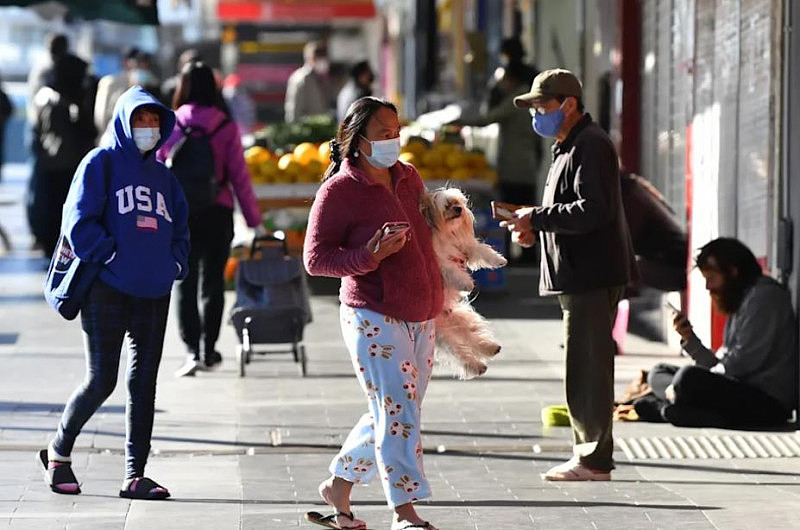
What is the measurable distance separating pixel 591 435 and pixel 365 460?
1.69m

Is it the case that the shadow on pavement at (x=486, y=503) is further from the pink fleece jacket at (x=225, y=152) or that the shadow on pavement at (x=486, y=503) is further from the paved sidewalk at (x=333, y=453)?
the pink fleece jacket at (x=225, y=152)

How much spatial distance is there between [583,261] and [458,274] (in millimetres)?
1299

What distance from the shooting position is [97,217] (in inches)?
312

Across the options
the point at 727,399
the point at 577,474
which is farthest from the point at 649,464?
the point at 727,399

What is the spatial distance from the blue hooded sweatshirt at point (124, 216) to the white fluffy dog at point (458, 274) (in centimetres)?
136

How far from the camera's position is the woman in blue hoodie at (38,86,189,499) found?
793 centimetres

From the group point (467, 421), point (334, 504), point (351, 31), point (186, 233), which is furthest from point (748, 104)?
point (351, 31)

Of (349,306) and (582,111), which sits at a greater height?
(582,111)

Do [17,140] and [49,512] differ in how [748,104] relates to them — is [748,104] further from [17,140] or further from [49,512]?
[17,140]

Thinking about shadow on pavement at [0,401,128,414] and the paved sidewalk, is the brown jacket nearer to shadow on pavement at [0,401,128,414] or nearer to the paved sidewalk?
the paved sidewalk

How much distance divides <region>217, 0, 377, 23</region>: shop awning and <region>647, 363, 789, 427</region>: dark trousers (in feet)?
105

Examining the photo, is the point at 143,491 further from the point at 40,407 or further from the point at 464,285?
the point at 40,407

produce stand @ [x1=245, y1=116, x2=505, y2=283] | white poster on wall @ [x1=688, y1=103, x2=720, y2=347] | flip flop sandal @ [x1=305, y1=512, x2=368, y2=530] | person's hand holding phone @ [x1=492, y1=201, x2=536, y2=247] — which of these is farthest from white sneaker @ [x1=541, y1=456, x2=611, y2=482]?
produce stand @ [x1=245, y1=116, x2=505, y2=283]

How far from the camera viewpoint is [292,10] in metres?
42.8
